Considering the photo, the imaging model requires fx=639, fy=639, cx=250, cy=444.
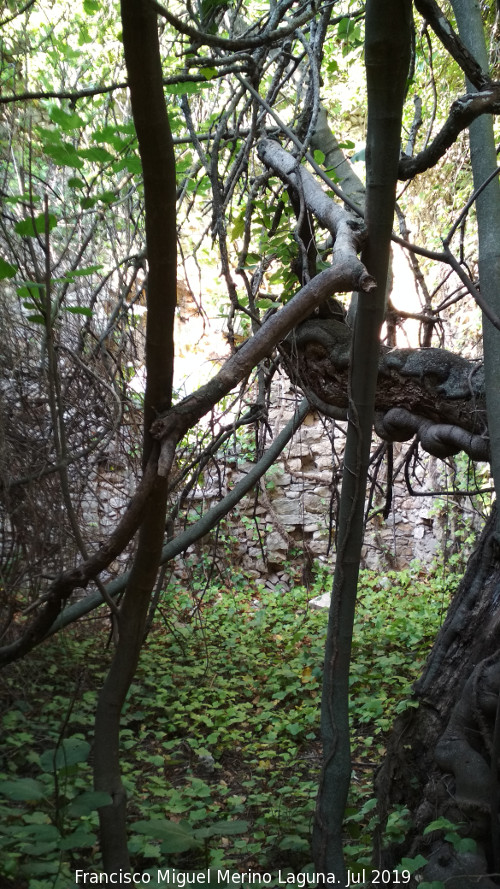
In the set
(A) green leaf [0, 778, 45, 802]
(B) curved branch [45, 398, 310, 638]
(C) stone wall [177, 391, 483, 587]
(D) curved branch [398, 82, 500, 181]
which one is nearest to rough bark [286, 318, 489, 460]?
(B) curved branch [45, 398, 310, 638]

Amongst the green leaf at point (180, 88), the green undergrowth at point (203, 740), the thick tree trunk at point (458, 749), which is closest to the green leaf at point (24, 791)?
the green undergrowth at point (203, 740)

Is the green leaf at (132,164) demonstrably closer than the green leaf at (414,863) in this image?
No

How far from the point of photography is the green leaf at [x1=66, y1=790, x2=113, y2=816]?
1.28m

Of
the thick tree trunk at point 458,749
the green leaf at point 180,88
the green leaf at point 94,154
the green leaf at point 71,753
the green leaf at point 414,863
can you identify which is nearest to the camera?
the green leaf at point 71,753

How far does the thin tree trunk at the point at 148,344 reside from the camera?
3.47ft

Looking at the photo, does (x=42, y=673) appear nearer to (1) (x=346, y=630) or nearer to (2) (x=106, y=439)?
(2) (x=106, y=439)

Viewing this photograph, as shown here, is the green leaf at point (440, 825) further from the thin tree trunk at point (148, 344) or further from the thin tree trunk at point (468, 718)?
the thin tree trunk at point (148, 344)

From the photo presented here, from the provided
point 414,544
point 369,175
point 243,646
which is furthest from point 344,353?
point 414,544

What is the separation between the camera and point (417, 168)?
1836mm

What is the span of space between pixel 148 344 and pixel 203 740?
2700mm

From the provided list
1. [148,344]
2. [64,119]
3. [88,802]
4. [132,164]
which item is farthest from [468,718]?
[64,119]

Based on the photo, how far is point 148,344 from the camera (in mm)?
1275

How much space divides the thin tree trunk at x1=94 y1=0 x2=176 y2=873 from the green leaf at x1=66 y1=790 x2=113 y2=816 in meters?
0.12

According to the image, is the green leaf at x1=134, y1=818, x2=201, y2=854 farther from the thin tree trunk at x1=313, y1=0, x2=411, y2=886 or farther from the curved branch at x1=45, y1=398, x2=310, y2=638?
the curved branch at x1=45, y1=398, x2=310, y2=638
